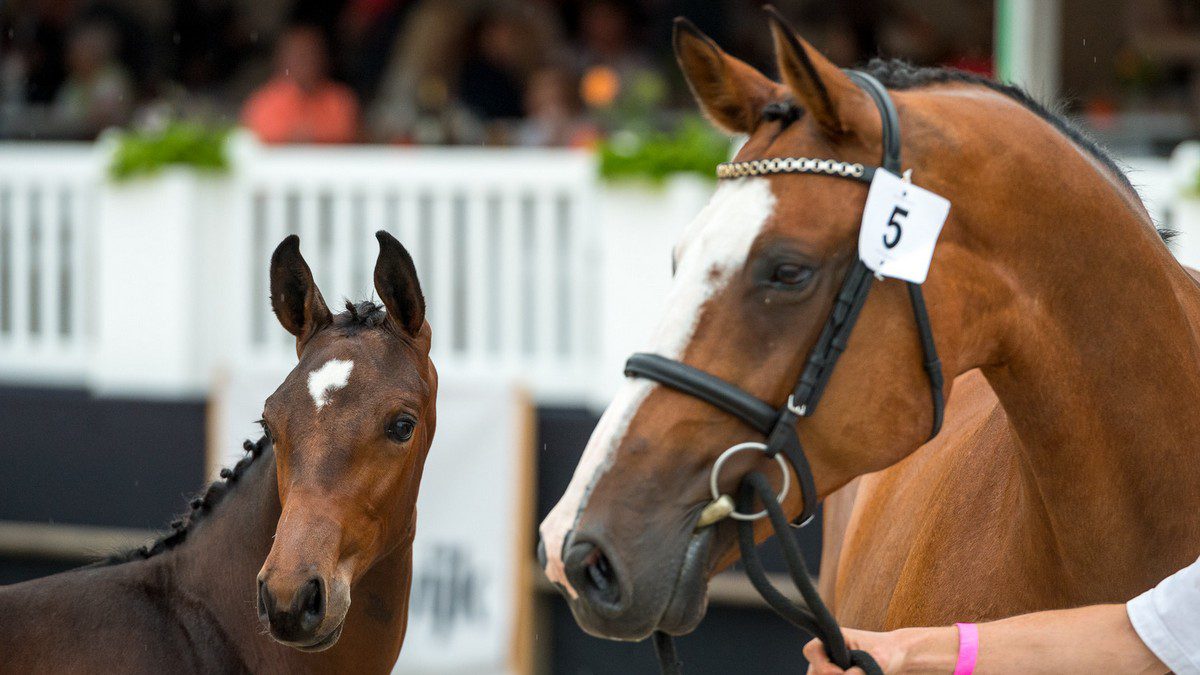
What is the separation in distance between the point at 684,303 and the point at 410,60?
712cm

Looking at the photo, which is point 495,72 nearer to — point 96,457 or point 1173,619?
point 96,457

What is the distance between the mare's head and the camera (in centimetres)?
191

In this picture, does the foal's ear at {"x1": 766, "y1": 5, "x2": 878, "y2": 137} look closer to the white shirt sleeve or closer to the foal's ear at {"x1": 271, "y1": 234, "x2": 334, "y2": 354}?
the white shirt sleeve

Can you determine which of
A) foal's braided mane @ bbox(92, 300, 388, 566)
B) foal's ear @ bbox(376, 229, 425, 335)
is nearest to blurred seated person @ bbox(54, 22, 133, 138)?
foal's braided mane @ bbox(92, 300, 388, 566)

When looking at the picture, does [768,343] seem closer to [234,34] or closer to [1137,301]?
[1137,301]

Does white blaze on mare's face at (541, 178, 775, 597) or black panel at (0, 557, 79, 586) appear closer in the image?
white blaze on mare's face at (541, 178, 775, 597)

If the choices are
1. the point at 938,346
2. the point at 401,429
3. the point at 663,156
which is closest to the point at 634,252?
the point at 663,156

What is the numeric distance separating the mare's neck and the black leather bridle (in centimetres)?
129

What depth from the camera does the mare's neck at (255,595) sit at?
302 centimetres

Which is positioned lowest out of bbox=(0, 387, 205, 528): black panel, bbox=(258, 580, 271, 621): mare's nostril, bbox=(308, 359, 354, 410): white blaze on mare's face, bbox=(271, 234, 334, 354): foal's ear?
bbox=(0, 387, 205, 528): black panel

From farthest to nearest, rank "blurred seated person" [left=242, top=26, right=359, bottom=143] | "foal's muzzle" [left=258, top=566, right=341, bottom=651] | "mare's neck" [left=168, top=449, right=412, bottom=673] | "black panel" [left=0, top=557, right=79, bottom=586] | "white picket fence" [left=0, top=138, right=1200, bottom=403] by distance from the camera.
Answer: "blurred seated person" [left=242, top=26, right=359, bottom=143], "black panel" [left=0, top=557, right=79, bottom=586], "white picket fence" [left=0, top=138, right=1200, bottom=403], "mare's neck" [left=168, top=449, right=412, bottom=673], "foal's muzzle" [left=258, top=566, right=341, bottom=651]

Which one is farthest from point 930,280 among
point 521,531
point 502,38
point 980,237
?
point 502,38

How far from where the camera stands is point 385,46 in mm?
9438

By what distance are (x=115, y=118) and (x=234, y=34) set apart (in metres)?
1.94
